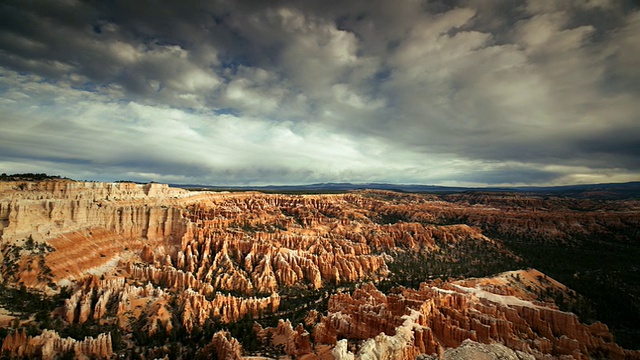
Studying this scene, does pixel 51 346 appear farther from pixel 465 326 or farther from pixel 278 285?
pixel 465 326

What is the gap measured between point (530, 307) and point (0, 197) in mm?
76483

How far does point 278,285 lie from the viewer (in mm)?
60094

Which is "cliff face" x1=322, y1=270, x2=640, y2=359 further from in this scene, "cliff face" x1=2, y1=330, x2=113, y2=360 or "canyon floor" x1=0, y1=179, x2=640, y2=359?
"cliff face" x1=2, y1=330, x2=113, y2=360

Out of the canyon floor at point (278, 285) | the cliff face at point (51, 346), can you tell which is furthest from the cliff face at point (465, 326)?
the cliff face at point (51, 346)

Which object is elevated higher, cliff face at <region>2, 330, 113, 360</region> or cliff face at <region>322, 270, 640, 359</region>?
cliff face at <region>322, 270, 640, 359</region>

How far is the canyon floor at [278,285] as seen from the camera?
98.7 feet

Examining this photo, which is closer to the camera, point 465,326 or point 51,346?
point 51,346

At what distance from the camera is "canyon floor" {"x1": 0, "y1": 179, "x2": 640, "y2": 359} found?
3008 centimetres

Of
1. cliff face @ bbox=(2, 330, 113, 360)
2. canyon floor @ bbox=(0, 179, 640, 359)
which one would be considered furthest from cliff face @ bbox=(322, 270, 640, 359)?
cliff face @ bbox=(2, 330, 113, 360)

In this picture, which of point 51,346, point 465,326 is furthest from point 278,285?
point 465,326

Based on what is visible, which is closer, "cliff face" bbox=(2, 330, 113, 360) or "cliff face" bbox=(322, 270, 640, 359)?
"cliff face" bbox=(322, 270, 640, 359)

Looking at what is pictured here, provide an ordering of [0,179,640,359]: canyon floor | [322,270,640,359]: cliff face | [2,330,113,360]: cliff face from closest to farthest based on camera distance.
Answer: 1. [322,270,640,359]: cliff face
2. [2,330,113,360]: cliff face
3. [0,179,640,359]: canyon floor

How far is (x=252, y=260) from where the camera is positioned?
65.8 meters

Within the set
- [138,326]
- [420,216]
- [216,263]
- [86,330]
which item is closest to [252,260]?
[216,263]
